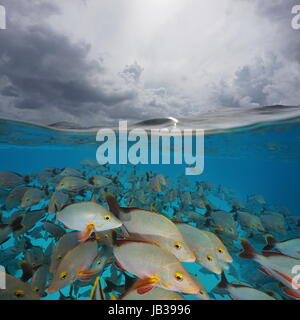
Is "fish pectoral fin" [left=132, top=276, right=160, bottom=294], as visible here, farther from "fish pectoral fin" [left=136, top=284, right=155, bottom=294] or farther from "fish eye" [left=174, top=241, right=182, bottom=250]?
"fish eye" [left=174, top=241, right=182, bottom=250]

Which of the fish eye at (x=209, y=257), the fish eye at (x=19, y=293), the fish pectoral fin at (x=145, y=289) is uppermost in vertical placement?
the fish pectoral fin at (x=145, y=289)

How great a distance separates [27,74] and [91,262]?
12.3 m

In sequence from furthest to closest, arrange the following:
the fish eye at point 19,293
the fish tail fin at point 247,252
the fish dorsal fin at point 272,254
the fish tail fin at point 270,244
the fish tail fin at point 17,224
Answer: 1. the fish tail fin at point 17,224
2. the fish tail fin at point 270,244
3. the fish tail fin at point 247,252
4. the fish dorsal fin at point 272,254
5. the fish eye at point 19,293

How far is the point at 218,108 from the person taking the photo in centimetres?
1068

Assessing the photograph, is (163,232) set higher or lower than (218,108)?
lower

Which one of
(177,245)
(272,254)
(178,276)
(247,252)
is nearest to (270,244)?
(247,252)

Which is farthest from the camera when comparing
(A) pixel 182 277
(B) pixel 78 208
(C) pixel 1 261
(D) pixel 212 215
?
(D) pixel 212 215

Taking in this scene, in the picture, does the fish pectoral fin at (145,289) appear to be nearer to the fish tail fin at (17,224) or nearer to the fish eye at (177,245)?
the fish eye at (177,245)

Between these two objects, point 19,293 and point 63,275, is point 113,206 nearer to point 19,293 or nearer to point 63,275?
point 63,275

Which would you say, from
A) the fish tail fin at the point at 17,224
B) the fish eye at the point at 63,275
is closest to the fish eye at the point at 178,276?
the fish eye at the point at 63,275

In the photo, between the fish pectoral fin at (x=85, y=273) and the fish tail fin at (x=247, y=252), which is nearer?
the fish pectoral fin at (x=85, y=273)

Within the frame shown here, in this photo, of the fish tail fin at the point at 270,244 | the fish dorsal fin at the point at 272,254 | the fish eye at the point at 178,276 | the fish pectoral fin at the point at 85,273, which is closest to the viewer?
the fish eye at the point at 178,276
